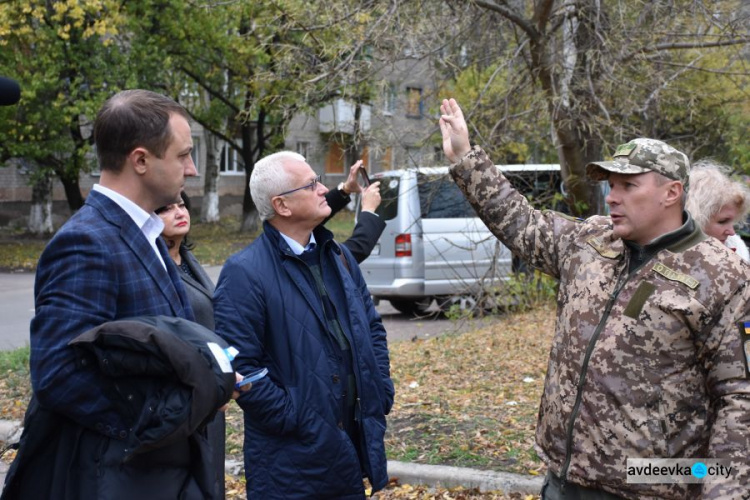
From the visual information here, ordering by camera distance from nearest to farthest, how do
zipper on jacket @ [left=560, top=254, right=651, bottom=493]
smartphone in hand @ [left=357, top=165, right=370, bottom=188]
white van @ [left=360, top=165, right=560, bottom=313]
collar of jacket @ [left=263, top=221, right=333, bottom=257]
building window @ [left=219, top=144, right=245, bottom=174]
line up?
zipper on jacket @ [left=560, top=254, right=651, bottom=493] → collar of jacket @ [left=263, top=221, right=333, bottom=257] → smartphone in hand @ [left=357, top=165, right=370, bottom=188] → white van @ [left=360, top=165, right=560, bottom=313] → building window @ [left=219, top=144, right=245, bottom=174]

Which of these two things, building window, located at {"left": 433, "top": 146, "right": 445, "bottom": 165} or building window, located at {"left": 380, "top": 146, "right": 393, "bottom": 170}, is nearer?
building window, located at {"left": 433, "top": 146, "right": 445, "bottom": 165}

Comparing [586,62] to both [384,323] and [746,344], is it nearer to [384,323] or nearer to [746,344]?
[384,323]

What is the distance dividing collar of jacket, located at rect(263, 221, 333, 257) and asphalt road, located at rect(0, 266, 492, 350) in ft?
21.4

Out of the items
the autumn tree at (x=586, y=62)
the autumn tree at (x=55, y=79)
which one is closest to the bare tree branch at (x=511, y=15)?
the autumn tree at (x=586, y=62)

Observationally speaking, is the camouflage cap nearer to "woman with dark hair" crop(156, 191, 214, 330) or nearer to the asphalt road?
"woman with dark hair" crop(156, 191, 214, 330)

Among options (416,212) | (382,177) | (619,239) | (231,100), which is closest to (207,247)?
(231,100)

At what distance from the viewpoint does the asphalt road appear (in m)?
11.0

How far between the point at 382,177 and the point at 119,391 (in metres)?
7.30

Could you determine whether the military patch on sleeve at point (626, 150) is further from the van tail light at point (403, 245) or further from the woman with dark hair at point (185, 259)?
the van tail light at point (403, 245)

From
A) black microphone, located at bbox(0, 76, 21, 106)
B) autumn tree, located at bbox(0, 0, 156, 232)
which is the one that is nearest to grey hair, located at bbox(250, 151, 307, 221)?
black microphone, located at bbox(0, 76, 21, 106)

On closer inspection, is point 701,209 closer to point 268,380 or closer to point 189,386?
point 268,380

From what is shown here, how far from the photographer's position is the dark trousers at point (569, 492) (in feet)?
9.66

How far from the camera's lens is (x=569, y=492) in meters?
3.02

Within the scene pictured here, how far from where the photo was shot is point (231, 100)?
25.5 m
